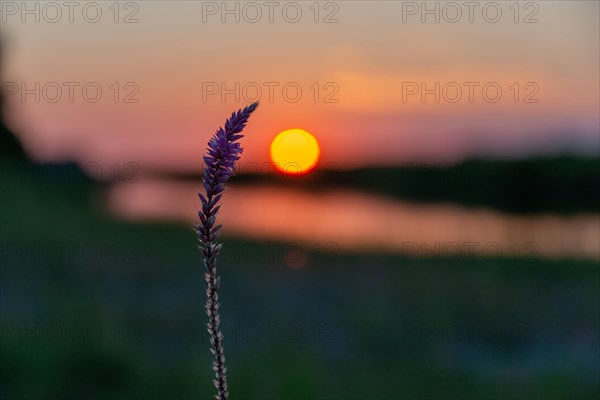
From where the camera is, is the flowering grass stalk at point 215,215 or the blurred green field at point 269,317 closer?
the flowering grass stalk at point 215,215

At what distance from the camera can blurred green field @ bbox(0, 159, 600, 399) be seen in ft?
28.7

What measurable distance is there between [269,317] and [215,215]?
1249 cm

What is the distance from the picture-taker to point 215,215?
1.85m

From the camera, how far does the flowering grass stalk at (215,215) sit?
1.77 meters

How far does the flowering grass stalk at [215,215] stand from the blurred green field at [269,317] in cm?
652

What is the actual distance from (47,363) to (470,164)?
40219mm

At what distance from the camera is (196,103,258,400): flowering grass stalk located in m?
1.77

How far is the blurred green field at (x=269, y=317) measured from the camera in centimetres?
875

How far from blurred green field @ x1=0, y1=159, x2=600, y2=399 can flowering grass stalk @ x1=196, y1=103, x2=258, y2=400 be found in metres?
6.52

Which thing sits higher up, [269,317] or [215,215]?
[215,215]

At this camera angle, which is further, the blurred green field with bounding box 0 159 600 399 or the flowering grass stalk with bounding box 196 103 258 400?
the blurred green field with bounding box 0 159 600 399

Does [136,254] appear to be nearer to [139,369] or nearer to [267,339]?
[267,339]

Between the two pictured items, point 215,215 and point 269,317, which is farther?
point 269,317

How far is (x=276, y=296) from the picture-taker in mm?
15711
